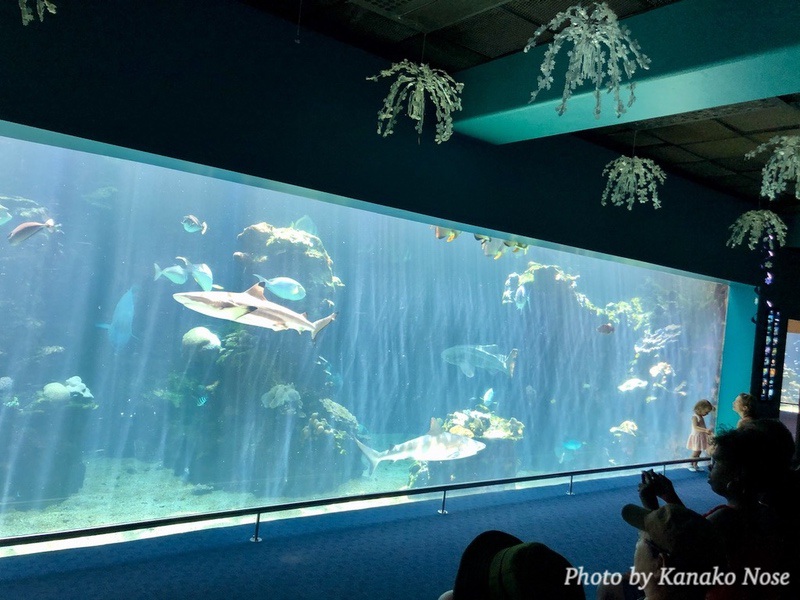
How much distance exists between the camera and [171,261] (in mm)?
20141

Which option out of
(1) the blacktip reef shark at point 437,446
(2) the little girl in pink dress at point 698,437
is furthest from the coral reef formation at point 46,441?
(2) the little girl in pink dress at point 698,437

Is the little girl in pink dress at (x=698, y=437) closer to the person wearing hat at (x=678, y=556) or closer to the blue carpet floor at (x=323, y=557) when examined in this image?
the blue carpet floor at (x=323, y=557)

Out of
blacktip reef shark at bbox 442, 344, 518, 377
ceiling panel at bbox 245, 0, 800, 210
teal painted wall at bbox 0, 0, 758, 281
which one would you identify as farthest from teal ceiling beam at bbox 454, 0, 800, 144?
blacktip reef shark at bbox 442, 344, 518, 377

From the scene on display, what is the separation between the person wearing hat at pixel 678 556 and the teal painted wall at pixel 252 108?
2.88 m

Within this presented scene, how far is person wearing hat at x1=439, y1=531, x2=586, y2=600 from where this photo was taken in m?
1.06

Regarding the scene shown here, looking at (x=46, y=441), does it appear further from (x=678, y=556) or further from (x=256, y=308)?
(x=678, y=556)

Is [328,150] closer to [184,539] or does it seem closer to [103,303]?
[184,539]

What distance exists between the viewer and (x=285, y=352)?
1462 cm

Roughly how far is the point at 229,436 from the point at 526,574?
13.9 meters

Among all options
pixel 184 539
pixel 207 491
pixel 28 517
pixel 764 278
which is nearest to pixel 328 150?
pixel 184 539

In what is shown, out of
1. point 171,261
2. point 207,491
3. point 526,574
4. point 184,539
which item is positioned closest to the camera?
point 526,574

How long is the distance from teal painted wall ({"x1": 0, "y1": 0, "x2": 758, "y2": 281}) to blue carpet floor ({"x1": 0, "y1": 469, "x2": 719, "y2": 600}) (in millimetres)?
2306

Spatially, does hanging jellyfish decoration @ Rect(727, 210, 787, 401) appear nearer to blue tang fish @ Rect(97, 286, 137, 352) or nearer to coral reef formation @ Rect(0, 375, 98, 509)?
coral reef formation @ Rect(0, 375, 98, 509)

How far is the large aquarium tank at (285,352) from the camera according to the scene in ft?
40.5
